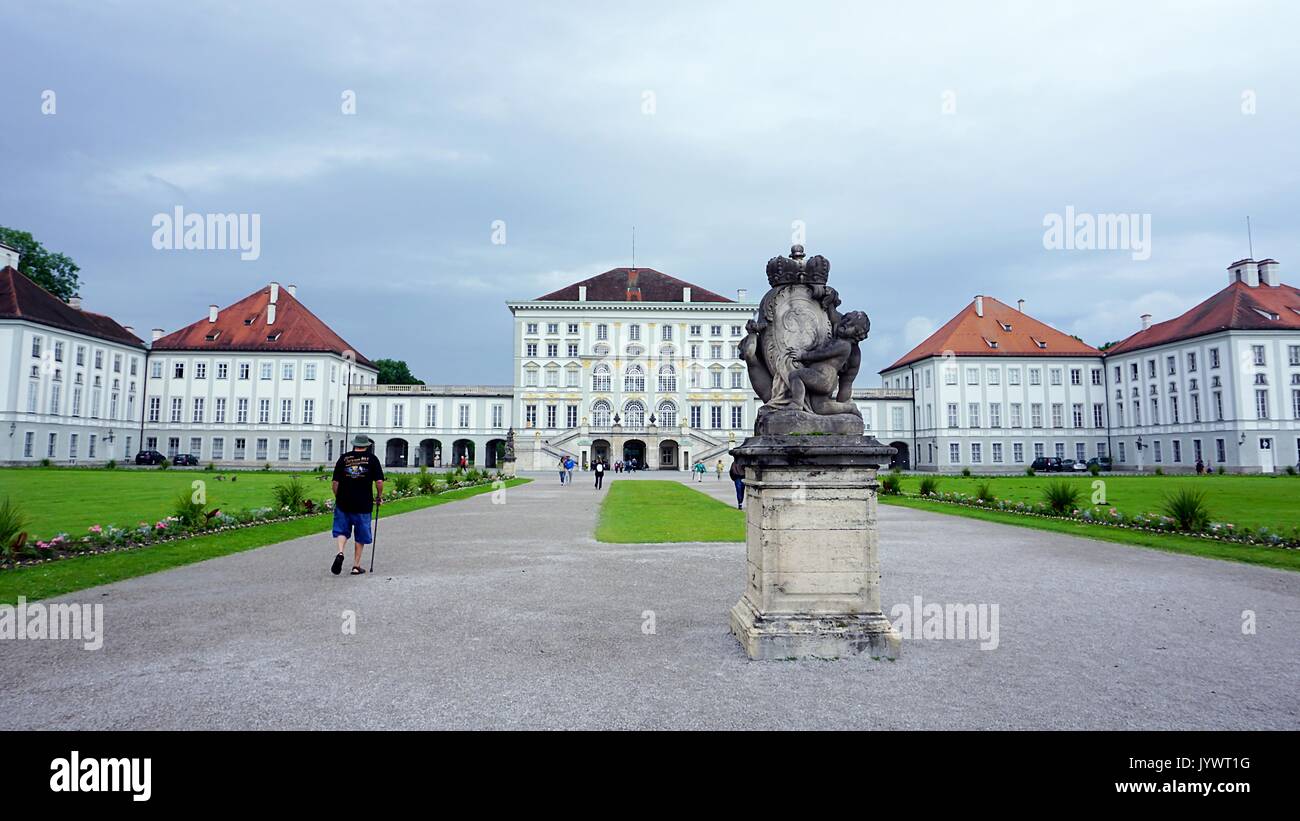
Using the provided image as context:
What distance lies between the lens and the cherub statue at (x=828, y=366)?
20.9 feet

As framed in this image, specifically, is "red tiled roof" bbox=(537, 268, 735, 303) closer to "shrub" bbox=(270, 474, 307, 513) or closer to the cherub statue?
"shrub" bbox=(270, 474, 307, 513)

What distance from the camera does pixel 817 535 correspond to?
19.6ft

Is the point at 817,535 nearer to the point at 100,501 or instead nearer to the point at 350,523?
the point at 350,523

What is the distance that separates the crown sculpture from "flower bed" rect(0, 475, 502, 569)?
10159 mm

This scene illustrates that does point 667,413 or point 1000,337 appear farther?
point 667,413

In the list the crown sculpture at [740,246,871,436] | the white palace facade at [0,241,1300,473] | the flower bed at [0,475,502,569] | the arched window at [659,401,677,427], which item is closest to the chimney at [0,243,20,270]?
the white palace facade at [0,241,1300,473]

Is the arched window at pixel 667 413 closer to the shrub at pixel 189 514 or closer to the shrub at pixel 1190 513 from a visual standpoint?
the shrub at pixel 1190 513

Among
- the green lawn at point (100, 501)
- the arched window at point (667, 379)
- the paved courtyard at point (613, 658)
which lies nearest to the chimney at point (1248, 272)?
the arched window at point (667, 379)

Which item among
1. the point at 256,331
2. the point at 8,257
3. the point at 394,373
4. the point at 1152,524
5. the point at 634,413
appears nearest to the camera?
the point at 1152,524

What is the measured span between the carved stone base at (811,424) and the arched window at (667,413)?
7056 centimetres

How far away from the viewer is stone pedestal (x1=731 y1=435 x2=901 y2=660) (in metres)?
5.89

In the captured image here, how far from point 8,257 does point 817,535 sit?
6762 cm

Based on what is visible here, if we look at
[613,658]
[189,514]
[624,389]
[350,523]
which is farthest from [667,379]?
[613,658]

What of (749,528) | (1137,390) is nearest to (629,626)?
(749,528)
